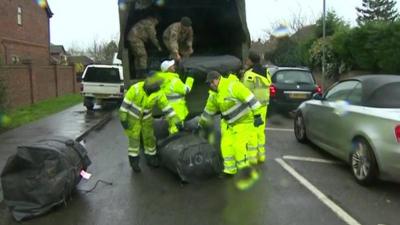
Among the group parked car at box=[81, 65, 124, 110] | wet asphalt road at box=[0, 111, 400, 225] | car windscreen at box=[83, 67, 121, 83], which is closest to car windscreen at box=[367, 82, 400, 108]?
wet asphalt road at box=[0, 111, 400, 225]

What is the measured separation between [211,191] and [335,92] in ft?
10.8

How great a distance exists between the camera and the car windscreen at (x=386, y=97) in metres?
6.91

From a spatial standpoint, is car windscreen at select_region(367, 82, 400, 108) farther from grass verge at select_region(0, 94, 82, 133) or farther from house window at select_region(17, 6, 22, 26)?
house window at select_region(17, 6, 22, 26)

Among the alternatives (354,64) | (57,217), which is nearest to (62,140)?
(57,217)

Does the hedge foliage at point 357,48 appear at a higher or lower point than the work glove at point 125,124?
higher

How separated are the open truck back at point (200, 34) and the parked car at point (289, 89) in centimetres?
418

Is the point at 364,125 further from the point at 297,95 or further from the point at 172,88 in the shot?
the point at 297,95

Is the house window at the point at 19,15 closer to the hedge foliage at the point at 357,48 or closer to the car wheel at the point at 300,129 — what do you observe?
the hedge foliage at the point at 357,48

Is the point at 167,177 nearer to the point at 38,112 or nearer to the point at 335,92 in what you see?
the point at 335,92

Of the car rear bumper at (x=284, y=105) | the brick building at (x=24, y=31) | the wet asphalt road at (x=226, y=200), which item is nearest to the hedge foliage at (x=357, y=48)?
the car rear bumper at (x=284, y=105)

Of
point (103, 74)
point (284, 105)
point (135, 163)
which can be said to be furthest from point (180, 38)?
point (103, 74)

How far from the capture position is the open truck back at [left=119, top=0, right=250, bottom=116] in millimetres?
9477

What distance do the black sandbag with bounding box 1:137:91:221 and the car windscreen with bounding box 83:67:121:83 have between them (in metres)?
14.9

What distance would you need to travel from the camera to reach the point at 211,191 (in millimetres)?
6668
